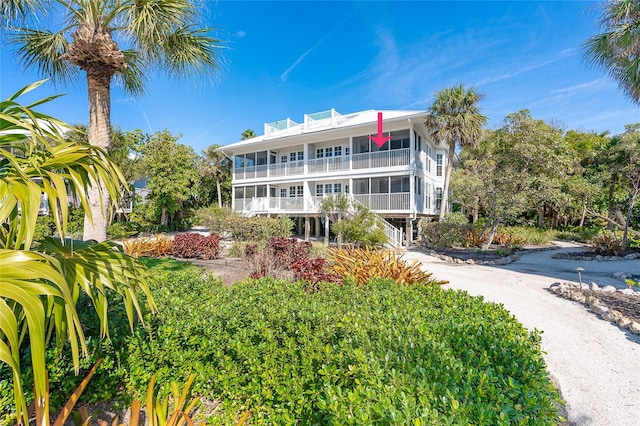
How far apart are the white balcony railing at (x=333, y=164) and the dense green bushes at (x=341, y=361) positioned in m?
14.0

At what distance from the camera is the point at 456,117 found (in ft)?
55.0

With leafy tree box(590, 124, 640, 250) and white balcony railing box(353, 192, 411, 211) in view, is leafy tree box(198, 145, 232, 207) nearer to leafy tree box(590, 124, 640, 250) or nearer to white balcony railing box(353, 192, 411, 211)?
white balcony railing box(353, 192, 411, 211)

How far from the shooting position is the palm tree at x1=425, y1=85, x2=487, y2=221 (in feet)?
55.0

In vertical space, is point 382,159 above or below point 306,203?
above

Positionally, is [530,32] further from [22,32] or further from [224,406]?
[22,32]

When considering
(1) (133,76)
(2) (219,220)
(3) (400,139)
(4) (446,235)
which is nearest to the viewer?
(1) (133,76)

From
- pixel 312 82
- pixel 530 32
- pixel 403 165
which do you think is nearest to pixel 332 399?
pixel 530 32

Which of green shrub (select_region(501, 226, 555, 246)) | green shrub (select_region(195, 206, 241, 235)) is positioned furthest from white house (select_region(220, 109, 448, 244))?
green shrub (select_region(501, 226, 555, 246))

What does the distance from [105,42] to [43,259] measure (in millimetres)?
7113

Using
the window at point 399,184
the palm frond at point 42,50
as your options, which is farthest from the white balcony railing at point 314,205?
the palm frond at point 42,50

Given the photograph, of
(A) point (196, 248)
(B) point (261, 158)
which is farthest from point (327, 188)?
(A) point (196, 248)

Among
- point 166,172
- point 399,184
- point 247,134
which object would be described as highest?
point 247,134

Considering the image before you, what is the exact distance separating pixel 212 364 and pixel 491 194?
45.7 feet

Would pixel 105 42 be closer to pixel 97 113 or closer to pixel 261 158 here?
pixel 97 113
